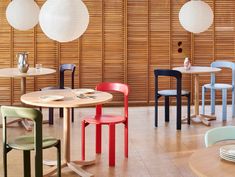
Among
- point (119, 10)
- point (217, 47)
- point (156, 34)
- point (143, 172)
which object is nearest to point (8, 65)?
point (119, 10)

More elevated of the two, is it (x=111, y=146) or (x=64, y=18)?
(x=64, y=18)

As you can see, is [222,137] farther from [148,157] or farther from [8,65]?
[8,65]

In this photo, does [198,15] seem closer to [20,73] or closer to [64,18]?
[20,73]

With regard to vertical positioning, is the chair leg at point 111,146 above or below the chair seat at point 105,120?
below

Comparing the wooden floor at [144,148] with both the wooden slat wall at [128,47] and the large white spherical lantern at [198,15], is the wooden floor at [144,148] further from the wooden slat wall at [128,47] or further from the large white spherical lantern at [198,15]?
the large white spherical lantern at [198,15]

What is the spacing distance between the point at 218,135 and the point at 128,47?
5635 millimetres

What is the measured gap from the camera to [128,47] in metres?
8.31

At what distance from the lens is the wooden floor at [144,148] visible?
4422mm

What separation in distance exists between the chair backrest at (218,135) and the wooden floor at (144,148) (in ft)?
5.07

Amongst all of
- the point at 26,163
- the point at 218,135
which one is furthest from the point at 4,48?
→ the point at 218,135

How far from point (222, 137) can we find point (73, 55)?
5659 millimetres

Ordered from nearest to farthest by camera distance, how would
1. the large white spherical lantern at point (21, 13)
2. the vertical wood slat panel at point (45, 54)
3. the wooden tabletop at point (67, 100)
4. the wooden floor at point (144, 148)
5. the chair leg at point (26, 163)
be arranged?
the chair leg at point (26, 163) → the wooden tabletop at point (67, 100) → the wooden floor at point (144, 148) → the large white spherical lantern at point (21, 13) → the vertical wood slat panel at point (45, 54)

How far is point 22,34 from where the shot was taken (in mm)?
8055

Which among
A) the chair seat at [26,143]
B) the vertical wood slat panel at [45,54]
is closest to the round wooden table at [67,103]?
the chair seat at [26,143]
